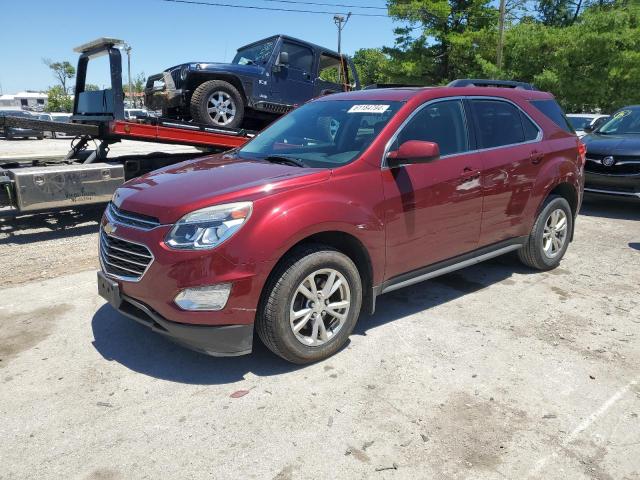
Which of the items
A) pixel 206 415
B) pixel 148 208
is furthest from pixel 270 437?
pixel 148 208

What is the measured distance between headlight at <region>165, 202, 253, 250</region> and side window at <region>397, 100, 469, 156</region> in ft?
4.66

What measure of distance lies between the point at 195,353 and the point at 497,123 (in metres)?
3.21

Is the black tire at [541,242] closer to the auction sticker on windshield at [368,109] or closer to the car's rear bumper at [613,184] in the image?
the auction sticker on windshield at [368,109]

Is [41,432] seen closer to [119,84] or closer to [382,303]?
[382,303]

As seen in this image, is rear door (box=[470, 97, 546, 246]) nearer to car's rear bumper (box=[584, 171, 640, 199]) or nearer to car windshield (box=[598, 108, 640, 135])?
car's rear bumper (box=[584, 171, 640, 199])

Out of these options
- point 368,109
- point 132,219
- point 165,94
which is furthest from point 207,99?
point 132,219

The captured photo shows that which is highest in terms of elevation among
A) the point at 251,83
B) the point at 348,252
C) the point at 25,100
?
the point at 25,100

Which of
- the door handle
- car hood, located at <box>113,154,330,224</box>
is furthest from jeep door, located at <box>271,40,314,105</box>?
car hood, located at <box>113,154,330,224</box>

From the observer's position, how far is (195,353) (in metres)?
3.62

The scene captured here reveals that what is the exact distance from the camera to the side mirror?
348 cm

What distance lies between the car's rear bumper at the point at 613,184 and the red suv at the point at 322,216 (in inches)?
146

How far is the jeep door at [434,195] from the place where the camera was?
12.1 feet

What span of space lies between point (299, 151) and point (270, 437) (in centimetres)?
217

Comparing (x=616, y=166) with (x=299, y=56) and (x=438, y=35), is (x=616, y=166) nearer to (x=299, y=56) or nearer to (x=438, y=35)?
(x=299, y=56)
